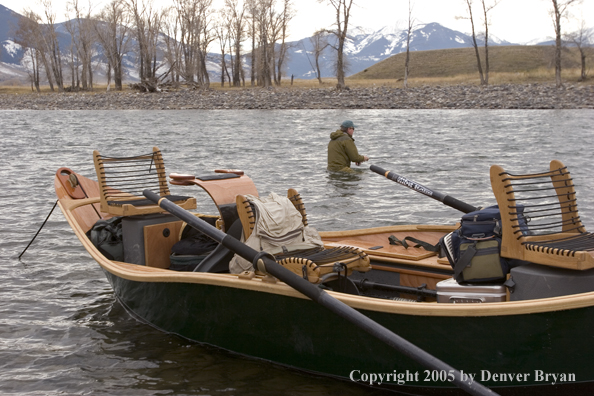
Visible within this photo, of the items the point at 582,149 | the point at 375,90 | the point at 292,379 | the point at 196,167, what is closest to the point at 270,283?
the point at 292,379

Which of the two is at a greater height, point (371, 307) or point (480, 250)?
point (480, 250)

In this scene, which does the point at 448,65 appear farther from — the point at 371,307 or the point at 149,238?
the point at 371,307

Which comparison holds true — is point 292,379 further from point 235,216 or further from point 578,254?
point 578,254

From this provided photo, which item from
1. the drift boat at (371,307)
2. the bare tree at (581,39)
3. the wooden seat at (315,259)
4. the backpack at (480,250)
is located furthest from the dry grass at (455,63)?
the backpack at (480,250)

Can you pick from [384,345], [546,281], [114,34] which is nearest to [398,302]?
[384,345]

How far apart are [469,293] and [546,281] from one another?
22.4 inches

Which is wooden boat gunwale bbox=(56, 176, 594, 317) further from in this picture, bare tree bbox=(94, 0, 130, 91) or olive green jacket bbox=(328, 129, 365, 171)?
bare tree bbox=(94, 0, 130, 91)

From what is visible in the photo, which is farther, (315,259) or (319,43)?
(319,43)

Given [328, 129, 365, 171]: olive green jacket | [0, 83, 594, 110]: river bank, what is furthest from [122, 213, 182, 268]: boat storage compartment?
[0, 83, 594, 110]: river bank

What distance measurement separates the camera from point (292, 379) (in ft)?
16.7

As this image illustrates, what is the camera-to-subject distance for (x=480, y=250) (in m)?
4.57

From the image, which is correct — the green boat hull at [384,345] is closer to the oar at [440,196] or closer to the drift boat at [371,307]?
the drift boat at [371,307]

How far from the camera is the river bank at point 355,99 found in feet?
124

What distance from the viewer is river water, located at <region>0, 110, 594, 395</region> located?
17.7 ft
